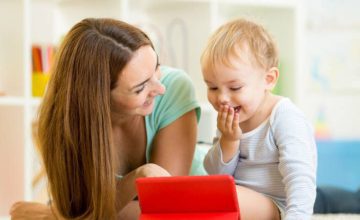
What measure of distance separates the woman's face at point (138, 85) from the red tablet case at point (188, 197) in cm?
21

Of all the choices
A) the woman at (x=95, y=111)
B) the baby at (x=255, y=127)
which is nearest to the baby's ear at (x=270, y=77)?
the baby at (x=255, y=127)

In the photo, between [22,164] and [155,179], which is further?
[22,164]

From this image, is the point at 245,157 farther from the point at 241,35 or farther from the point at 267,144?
the point at 241,35

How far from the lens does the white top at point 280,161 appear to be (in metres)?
1.42

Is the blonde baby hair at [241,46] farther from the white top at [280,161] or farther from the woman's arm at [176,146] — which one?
the woman's arm at [176,146]

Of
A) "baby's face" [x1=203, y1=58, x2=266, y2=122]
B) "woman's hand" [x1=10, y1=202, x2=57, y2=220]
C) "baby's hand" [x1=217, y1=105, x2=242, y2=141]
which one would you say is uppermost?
"baby's face" [x1=203, y1=58, x2=266, y2=122]

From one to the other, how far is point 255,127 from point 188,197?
1.00ft

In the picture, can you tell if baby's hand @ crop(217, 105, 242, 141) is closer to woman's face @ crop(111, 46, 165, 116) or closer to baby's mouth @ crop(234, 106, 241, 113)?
baby's mouth @ crop(234, 106, 241, 113)

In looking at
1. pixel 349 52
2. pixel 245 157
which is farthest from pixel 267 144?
pixel 349 52

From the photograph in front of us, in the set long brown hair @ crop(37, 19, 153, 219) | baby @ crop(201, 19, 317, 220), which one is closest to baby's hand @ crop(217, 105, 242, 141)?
baby @ crop(201, 19, 317, 220)

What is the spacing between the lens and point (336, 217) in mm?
2037

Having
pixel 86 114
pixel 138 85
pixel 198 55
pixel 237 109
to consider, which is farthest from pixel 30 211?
pixel 198 55

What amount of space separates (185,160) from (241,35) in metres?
0.38

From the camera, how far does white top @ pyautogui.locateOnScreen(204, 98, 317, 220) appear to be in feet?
4.66
